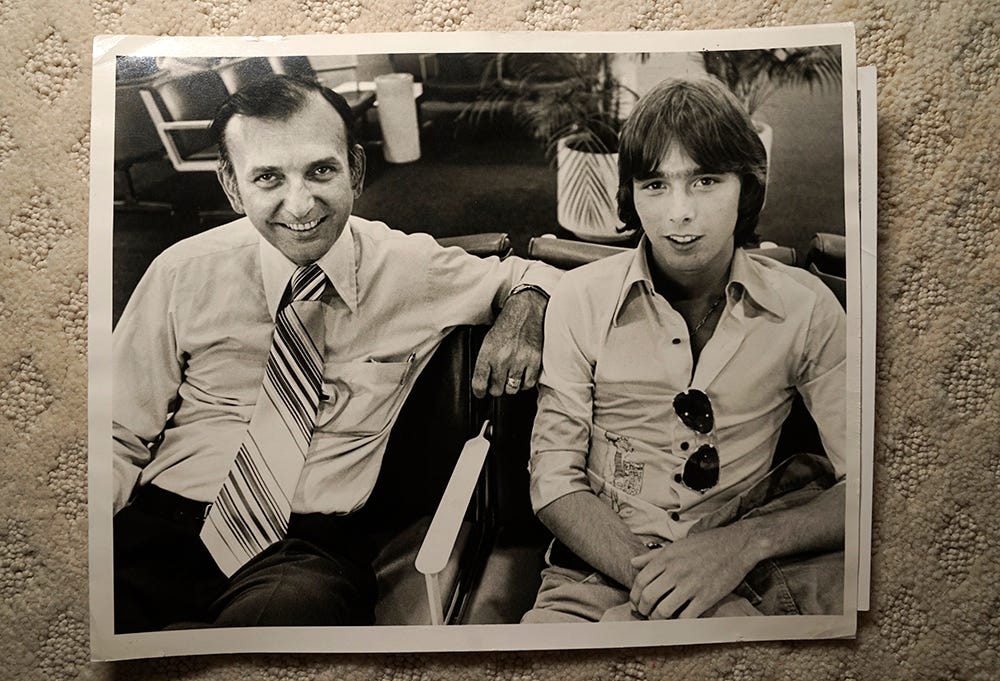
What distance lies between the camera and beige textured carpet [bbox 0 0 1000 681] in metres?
0.60

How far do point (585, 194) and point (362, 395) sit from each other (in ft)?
0.81

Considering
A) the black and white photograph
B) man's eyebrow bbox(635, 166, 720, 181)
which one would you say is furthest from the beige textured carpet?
man's eyebrow bbox(635, 166, 720, 181)

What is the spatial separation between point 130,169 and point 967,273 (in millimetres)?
704

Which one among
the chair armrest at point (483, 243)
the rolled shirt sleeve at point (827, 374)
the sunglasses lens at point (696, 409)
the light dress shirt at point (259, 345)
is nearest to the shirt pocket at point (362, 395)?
the light dress shirt at point (259, 345)

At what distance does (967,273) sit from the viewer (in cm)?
62

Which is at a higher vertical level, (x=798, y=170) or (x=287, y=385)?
(x=798, y=170)

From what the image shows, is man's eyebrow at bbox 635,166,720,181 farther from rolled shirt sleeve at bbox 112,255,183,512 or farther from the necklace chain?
rolled shirt sleeve at bbox 112,255,183,512

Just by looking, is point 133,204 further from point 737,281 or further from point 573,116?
point 737,281

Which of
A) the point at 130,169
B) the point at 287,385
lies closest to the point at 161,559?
the point at 287,385

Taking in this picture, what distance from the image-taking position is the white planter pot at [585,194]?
0.60 meters

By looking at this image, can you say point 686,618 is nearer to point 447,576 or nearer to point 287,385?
point 447,576

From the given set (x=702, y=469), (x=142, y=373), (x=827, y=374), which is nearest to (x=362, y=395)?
(x=142, y=373)

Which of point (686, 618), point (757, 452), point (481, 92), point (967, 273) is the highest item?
point (481, 92)

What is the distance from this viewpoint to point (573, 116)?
0.61m
